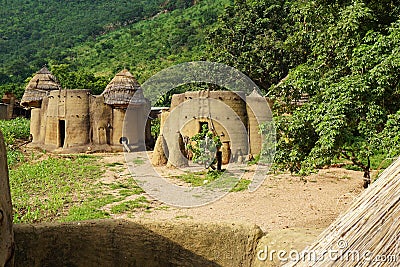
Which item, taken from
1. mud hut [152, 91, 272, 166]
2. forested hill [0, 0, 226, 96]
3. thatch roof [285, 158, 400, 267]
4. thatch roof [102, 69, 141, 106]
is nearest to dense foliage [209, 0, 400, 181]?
thatch roof [285, 158, 400, 267]

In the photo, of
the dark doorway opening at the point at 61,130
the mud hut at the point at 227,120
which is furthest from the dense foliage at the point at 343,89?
the dark doorway opening at the point at 61,130

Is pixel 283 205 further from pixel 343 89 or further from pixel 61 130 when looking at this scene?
Answer: pixel 61 130

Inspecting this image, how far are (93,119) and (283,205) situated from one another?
12.1 metres

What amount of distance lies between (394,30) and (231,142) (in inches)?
351

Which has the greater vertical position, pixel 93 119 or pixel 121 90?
pixel 121 90

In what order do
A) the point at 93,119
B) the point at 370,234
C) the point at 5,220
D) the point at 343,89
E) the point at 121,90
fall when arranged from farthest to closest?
the point at 121,90 < the point at 93,119 < the point at 343,89 < the point at 5,220 < the point at 370,234

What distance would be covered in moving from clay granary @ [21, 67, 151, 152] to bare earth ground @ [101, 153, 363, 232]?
9366 millimetres

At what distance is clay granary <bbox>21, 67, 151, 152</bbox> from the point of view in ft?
62.7

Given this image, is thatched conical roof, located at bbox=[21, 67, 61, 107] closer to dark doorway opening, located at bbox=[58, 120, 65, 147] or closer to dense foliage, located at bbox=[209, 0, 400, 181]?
dark doorway opening, located at bbox=[58, 120, 65, 147]

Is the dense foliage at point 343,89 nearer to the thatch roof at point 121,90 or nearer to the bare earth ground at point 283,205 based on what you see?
the bare earth ground at point 283,205

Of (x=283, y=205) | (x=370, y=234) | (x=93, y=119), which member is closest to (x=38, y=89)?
(x=93, y=119)

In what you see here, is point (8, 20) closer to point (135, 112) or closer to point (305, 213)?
point (135, 112)

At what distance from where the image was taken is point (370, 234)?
2029 millimetres

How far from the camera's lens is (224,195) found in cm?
1076
